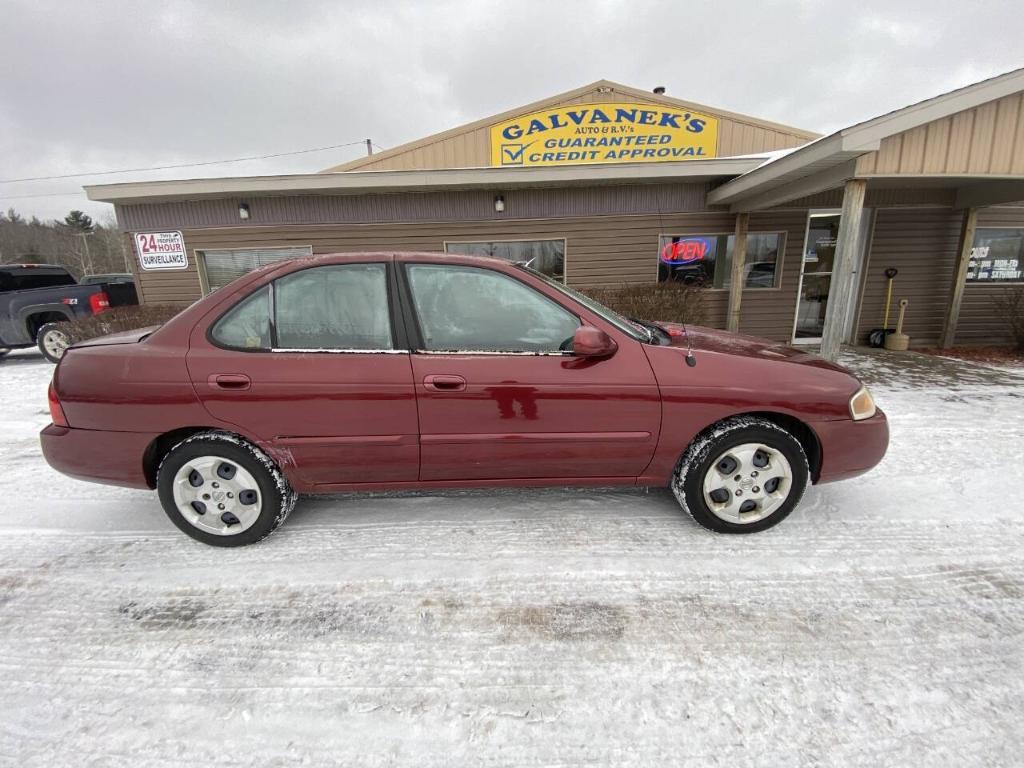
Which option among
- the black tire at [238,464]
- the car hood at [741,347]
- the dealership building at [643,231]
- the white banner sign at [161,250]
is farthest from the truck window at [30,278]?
the car hood at [741,347]

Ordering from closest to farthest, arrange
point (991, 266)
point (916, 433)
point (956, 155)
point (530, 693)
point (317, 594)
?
point (530, 693), point (317, 594), point (916, 433), point (956, 155), point (991, 266)

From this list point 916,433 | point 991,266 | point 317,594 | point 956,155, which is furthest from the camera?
point 991,266

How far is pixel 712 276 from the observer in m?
8.52

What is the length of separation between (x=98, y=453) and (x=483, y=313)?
7.02 feet

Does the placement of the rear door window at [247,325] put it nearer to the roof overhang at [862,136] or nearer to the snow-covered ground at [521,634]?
the snow-covered ground at [521,634]

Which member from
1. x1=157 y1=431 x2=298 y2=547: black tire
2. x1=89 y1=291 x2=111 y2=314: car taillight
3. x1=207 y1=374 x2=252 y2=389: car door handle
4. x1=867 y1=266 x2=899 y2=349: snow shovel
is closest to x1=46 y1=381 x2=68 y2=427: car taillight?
x1=157 y1=431 x2=298 y2=547: black tire

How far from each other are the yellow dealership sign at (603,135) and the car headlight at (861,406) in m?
8.52

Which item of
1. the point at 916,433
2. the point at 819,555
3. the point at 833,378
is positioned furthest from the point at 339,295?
the point at 916,433

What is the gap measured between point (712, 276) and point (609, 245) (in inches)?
80.9

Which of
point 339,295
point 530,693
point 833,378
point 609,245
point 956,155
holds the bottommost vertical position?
point 530,693

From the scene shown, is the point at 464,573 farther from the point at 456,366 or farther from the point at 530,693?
the point at 456,366

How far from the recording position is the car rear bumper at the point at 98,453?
91.7 inches

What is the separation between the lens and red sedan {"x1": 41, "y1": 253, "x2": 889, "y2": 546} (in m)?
2.26

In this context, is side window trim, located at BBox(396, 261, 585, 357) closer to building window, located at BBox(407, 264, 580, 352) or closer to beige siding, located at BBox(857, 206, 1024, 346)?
building window, located at BBox(407, 264, 580, 352)
